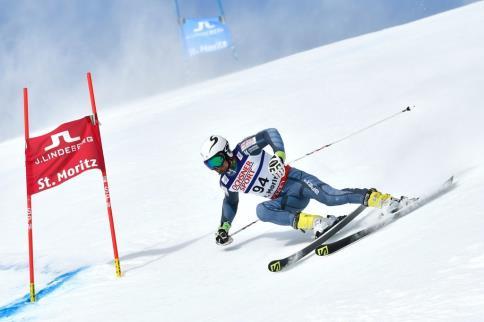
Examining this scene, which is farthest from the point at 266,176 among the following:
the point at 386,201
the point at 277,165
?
the point at 386,201

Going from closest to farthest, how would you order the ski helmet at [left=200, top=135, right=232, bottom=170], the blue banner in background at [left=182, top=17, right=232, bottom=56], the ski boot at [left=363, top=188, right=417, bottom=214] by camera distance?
1. the ski boot at [left=363, top=188, right=417, bottom=214]
2. the ski helmet at [left=200, top=135, right=232, bottom=170]
3. the blue banner in background at [left=182, top=17, right=232, bottom=56]

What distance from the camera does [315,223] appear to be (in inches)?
206

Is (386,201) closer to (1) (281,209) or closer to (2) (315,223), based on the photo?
(2) (315,223)

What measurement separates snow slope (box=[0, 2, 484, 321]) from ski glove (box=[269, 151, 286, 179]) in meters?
0.67

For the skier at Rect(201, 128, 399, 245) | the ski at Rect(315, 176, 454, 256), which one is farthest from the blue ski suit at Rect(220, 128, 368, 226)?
the ski at Rect(315, 176, 454, 256)

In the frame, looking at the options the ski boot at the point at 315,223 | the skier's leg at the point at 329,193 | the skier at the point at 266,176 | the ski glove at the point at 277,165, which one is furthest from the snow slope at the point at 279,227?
the ski glove at the point at 277,165

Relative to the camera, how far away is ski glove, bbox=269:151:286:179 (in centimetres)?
554

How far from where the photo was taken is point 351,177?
775 cm

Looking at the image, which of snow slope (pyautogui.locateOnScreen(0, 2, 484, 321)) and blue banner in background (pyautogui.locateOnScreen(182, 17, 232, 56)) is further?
blue banner in background (pyautogui.locateOnScreen(182, 17, 232, 56))

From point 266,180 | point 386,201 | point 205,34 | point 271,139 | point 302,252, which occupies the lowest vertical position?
point 302,252

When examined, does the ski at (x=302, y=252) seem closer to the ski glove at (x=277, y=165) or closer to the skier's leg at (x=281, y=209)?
the skier's leg at (x=281, y=209)

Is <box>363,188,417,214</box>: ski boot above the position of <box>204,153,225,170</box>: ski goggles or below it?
below

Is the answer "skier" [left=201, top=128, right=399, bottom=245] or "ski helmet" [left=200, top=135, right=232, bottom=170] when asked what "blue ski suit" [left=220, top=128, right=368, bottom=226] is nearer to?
"skier" [left=201, top=128, right=399, bottom=245]

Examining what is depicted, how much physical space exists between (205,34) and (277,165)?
2393 cm
